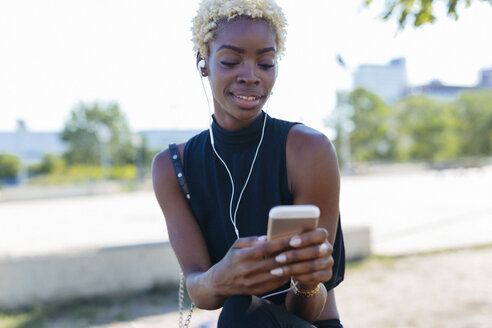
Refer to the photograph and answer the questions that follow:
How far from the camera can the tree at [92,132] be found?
4925 cm

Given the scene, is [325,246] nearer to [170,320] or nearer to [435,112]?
[170,320]

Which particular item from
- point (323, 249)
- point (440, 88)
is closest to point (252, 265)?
point (323, 249)

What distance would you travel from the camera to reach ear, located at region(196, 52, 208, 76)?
187 cm

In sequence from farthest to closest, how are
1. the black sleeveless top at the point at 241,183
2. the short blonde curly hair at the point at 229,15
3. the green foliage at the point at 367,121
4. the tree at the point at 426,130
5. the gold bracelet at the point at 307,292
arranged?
the tree at the point at 426,130 → the green foliage at the point at 367,121 → the black sleeveless top at the point at 241,183 → the short blonde curly hair at the point at 229,15 → the gold bracelet at the point at 307,292

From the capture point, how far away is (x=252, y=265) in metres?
1.33

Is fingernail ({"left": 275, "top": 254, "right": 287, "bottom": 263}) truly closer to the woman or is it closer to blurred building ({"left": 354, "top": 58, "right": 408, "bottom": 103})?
the woman

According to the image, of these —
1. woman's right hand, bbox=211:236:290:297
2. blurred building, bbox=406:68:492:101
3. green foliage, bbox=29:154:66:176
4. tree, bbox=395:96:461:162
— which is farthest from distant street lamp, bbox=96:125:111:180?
A: blurred building, bbox=406:68:492:101

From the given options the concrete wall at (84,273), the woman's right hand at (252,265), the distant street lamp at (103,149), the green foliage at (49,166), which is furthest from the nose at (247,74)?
the green foliage at (49,166)

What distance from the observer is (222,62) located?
5.66 feet

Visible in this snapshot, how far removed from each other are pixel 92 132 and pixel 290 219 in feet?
169

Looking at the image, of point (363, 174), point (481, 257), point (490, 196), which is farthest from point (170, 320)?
point (363, 174)

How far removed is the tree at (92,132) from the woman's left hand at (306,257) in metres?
48.8

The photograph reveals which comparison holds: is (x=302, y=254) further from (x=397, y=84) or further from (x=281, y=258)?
(x=397, y=84)

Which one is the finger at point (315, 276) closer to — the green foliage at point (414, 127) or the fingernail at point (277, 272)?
the fingernail at point (277, 272)
